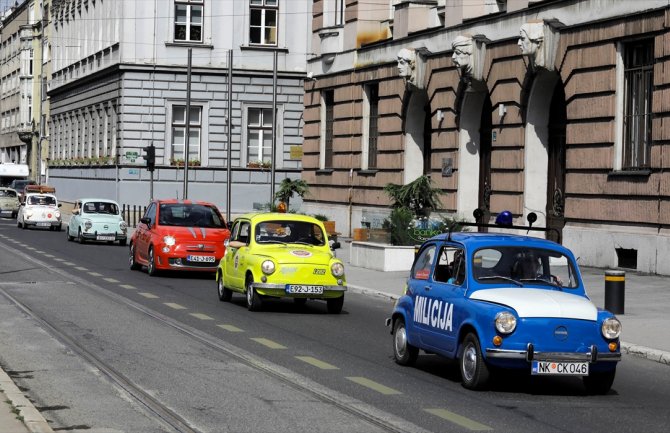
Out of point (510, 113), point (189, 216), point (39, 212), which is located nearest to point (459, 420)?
point (189, 216)

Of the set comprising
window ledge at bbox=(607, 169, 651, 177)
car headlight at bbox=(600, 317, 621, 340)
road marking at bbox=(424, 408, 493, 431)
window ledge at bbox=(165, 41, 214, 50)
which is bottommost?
road marking at bbox=(424, 408, 493, 431)

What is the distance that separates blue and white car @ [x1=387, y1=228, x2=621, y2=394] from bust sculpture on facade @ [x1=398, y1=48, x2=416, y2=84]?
24.1 meters

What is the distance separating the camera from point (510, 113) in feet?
108

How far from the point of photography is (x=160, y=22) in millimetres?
64875

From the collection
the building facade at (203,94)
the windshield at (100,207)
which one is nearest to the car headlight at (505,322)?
the windshield at (100,207)

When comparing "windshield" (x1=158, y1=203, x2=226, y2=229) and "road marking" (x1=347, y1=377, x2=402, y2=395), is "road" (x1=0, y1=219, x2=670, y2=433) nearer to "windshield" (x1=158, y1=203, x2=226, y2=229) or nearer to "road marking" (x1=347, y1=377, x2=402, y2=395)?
"road marking" (x1=347, y1=377, x2=402, y2=395)

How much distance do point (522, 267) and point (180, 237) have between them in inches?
619

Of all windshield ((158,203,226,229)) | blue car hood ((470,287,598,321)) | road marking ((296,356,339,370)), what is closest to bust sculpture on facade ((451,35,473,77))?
windshield ((158,203,226,229))

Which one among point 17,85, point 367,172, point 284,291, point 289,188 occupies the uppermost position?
point 17,85

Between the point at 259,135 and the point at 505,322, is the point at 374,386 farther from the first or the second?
the point at 259,135

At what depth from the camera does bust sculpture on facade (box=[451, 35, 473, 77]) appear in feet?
113

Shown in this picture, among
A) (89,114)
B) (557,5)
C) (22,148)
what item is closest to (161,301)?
(557,5)

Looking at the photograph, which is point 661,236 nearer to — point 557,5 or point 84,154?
point 557,5

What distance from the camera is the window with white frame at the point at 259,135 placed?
218 ft
